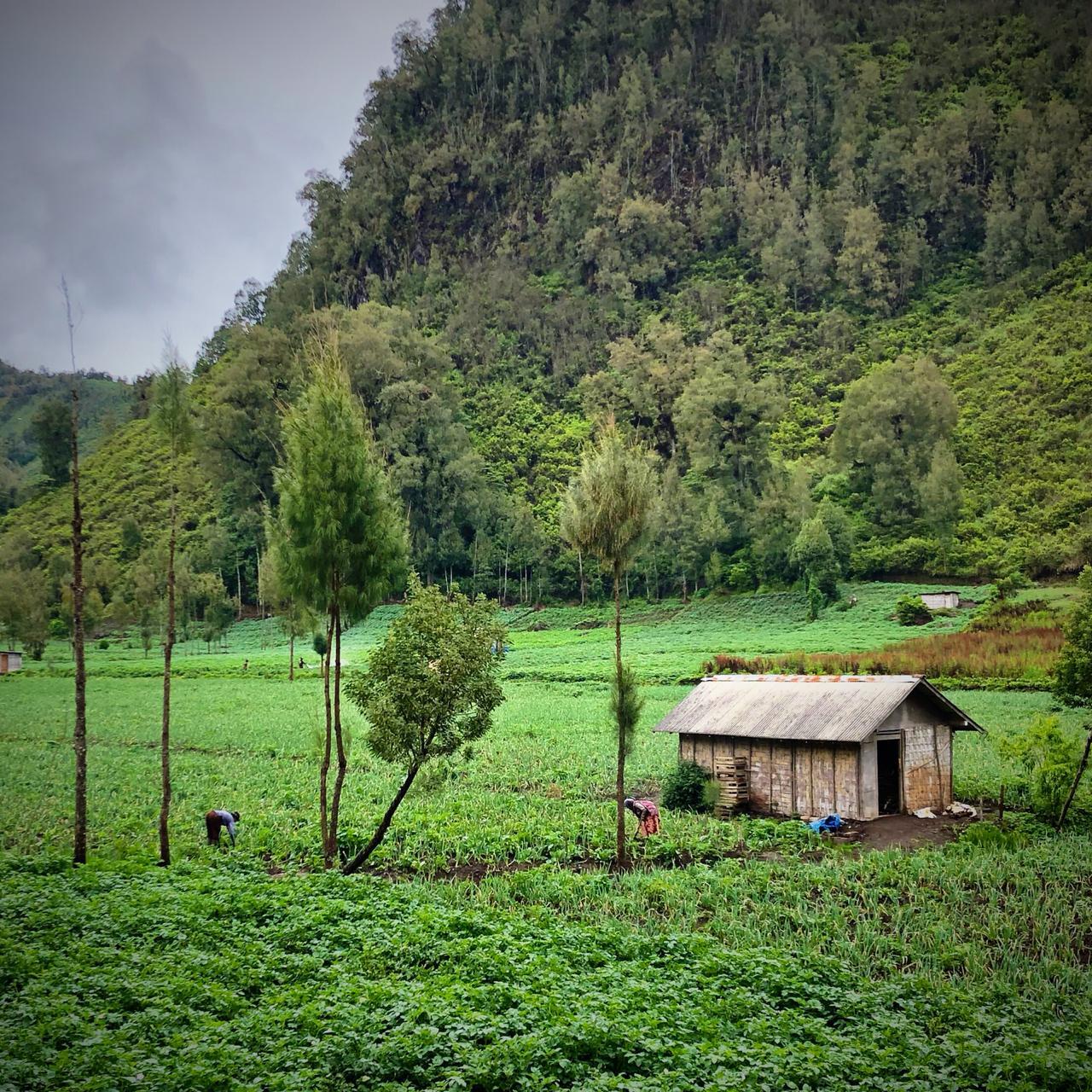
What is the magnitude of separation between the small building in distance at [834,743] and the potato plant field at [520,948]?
67.5 inches

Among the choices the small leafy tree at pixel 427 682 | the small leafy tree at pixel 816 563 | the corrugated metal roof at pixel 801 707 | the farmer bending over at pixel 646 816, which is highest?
the small leafy tree at pixel 816 563

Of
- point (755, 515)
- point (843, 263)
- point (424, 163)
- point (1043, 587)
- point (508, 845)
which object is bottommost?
point (508, 845)

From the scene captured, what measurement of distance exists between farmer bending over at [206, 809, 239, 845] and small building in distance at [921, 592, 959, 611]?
98.0 feet

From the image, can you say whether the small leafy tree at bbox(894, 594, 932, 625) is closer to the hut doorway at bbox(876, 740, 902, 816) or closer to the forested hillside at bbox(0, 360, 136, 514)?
the hut doorway at bbox(876, 740, 902, 816)

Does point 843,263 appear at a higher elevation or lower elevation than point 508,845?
higher

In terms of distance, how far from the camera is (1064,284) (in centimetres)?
7300

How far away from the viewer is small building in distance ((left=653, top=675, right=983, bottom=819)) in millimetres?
17203

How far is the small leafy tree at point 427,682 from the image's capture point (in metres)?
13.1

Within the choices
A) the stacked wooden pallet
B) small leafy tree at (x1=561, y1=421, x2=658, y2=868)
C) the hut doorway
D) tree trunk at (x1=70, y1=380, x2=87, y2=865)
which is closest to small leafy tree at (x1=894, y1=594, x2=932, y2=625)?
the hut doorway

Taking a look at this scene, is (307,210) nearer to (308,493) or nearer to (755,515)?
(755,515)

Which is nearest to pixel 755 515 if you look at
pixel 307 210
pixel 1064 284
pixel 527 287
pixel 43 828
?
pixel 1064 284

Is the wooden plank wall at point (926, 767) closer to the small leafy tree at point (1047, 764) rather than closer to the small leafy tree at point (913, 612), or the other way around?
the small leafy tree at point (1047, 764)

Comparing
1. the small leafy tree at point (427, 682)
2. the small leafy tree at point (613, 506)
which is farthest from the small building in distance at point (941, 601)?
the small leafy tree at point (427, 682)

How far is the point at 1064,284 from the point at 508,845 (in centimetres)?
7968
